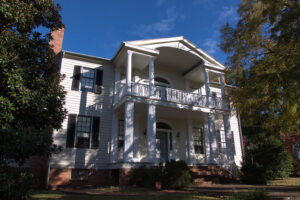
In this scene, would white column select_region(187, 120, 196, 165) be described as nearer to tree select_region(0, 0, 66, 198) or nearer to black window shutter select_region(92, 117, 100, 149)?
black window shutter select_region(92, 117, 100, 149)

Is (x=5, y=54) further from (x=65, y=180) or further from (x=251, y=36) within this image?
(x=251, y=36)

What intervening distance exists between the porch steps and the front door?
8.65 ft

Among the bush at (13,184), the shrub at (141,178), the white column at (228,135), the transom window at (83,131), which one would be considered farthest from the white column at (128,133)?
the white column at (228,135)

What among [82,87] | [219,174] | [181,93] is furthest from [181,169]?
[82,87]

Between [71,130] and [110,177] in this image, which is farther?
[110,177]

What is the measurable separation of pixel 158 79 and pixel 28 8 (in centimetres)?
1035

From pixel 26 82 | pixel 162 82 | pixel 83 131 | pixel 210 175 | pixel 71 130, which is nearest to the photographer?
pixel 26 82

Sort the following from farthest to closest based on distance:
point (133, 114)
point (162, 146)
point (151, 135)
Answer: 1. point (162, 146)
2. point (133, 114)
3. point (151, 135)

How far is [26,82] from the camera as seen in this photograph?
695 cm

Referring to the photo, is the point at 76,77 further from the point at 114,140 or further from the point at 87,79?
the point at 114,140

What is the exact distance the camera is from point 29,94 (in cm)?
673

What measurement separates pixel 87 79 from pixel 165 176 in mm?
7641

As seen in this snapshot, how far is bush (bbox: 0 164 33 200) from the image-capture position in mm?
5113

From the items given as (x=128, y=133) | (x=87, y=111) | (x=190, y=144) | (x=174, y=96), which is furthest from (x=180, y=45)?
(x=87, y=111)
